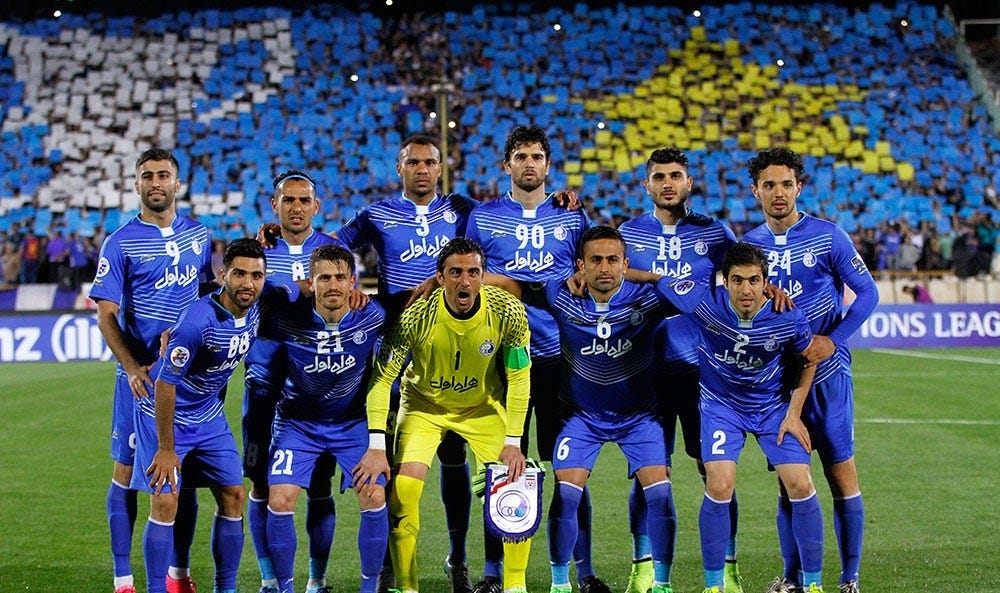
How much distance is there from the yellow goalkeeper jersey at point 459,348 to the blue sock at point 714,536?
1006 mm

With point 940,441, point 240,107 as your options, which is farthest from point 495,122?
point 940,441

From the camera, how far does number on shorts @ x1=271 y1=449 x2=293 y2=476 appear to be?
19.5 feet

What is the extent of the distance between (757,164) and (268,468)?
2929mm

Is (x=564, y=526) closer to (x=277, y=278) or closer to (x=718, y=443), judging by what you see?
(x=718, y=443)

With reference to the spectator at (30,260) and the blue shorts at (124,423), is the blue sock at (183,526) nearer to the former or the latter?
the blue shorts at (124,423)

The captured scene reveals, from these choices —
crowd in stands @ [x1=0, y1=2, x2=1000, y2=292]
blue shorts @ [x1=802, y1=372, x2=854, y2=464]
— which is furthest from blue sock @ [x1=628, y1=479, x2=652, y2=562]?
crowd in stands @ [x1=0, y1=2, x2=1000, y2=292]

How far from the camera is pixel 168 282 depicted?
20.6 feet

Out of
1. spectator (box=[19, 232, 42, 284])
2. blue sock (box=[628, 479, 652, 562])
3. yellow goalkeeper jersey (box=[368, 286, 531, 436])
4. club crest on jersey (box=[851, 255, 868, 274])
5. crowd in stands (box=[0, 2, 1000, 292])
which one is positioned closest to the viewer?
yellow goalkeeper jersey (box=[368, 286, 531, 436])

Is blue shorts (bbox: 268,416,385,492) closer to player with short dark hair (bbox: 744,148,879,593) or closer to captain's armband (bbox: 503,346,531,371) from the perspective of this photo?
captain's armband (bbox: 503,346,531,371)

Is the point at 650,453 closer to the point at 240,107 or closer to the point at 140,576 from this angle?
the point at 140,576

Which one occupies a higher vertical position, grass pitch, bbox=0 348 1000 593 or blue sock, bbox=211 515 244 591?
blue sock, bbox=211 515 244 591

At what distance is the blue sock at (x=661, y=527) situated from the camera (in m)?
5.96

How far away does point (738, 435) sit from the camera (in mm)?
5980

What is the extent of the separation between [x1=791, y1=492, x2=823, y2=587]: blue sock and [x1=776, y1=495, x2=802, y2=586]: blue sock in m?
0.31
